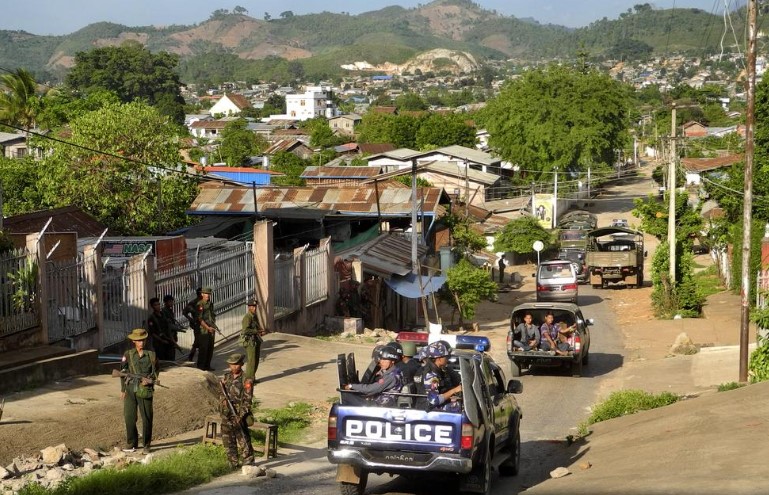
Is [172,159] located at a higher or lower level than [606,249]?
higher

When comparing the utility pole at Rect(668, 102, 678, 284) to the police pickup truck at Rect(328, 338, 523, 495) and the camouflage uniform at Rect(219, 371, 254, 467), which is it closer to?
the camouflage uniform at Rect(219, 371, 254, 467)

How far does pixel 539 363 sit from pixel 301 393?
18.8 ft

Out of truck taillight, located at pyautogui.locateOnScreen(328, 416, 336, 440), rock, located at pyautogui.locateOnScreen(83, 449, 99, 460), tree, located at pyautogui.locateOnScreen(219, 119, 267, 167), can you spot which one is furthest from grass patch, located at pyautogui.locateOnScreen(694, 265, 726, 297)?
tree, located at pyautogui.locateOnScreen(219, 119, 267, 167)

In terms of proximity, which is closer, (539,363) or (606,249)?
(539,363)

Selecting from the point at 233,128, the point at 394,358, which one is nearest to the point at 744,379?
the point at 394,358

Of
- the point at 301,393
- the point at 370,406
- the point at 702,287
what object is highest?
the point at 370,406

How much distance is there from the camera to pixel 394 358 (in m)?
12.1

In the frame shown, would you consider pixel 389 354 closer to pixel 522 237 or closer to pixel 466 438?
pixel 466 438

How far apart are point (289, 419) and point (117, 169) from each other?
2424cm

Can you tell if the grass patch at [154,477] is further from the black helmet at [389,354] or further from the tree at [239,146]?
the tree at [239,146]

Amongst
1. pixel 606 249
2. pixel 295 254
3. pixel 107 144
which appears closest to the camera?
pixel 295 254

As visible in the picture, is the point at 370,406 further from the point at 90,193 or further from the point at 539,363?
the point at 90,193

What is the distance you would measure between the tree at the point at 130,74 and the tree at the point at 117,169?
11380 centimetres

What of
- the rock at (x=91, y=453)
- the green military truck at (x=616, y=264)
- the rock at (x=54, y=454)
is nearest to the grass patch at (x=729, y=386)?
the rock at (x=91, y=453)
